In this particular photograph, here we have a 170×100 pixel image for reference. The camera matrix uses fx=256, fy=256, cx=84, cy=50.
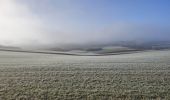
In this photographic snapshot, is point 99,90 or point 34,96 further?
point 99,90

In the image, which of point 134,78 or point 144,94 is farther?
point 134,78

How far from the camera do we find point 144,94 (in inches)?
380

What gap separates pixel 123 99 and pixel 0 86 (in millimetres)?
5417

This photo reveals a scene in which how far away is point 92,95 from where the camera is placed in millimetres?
9539

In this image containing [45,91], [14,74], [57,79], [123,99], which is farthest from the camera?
[14,74]

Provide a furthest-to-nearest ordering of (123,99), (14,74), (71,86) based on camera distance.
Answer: (14,74) < (71,86) < (123,99)

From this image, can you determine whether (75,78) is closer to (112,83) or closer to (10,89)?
(112,83)

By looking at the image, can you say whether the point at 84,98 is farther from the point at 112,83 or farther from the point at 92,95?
the point at 112,83

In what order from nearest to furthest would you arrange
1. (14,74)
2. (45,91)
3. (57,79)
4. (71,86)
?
(45,91) < (71,86) < (57,79) < (14,74)

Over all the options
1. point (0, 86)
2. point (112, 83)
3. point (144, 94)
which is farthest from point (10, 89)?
point (144, 94)

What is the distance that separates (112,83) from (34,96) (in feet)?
12.0

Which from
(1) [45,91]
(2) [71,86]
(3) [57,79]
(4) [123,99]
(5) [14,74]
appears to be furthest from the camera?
(5) [14,74]

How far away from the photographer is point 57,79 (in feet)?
40.5

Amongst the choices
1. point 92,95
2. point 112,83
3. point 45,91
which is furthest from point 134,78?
point 45,91
